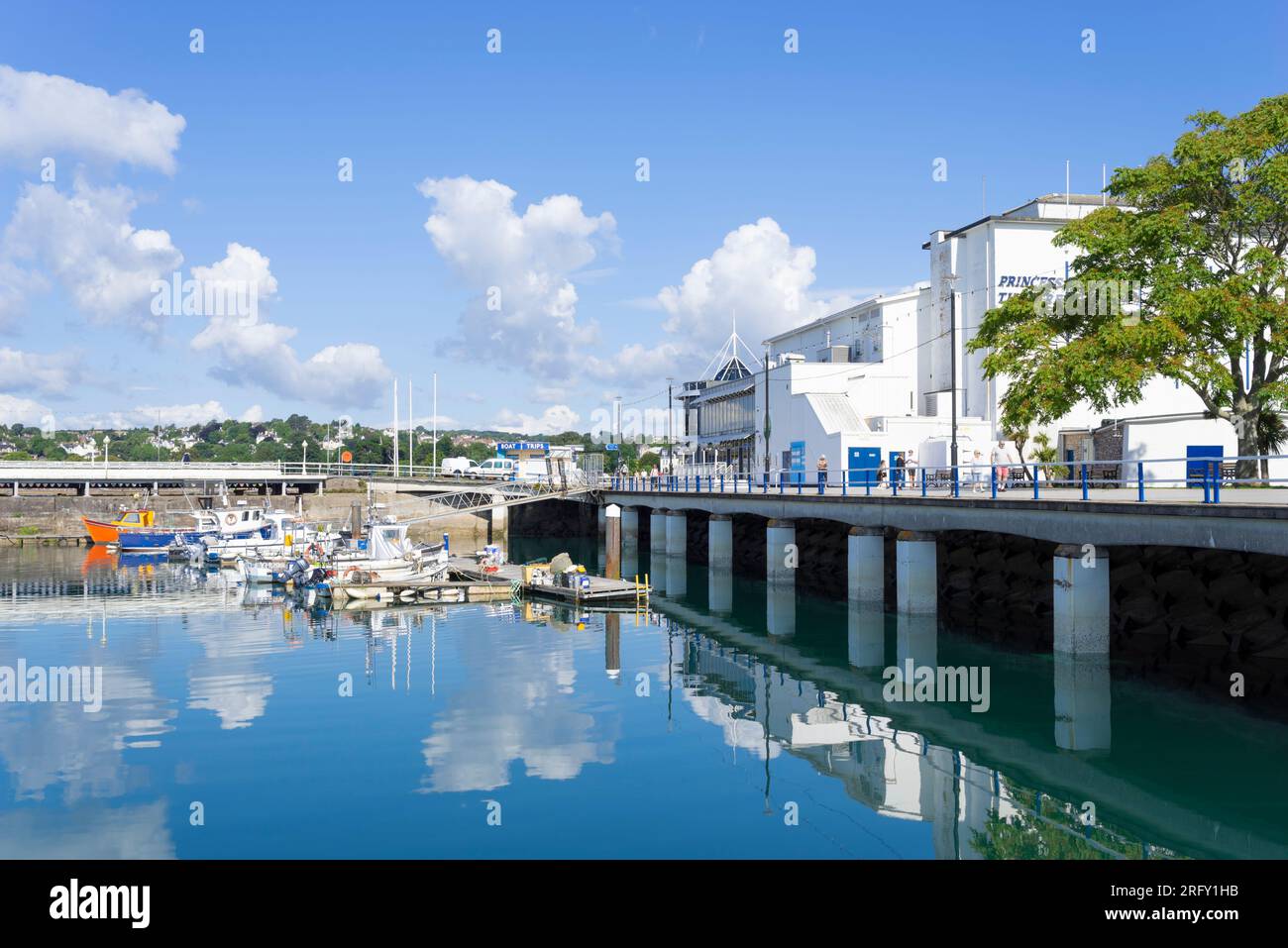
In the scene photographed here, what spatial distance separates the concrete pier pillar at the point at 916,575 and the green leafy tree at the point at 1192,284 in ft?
23.8

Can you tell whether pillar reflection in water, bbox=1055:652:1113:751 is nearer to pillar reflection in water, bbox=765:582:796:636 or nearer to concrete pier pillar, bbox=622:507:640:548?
pillar reflection in water, bbox=765:582:796:636

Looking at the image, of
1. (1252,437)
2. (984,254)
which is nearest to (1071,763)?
(1252,437)

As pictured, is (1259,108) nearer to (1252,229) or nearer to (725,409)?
(1252,229)

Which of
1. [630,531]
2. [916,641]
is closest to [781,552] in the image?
[916,641]

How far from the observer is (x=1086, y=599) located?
26.3 m

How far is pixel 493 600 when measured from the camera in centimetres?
4566

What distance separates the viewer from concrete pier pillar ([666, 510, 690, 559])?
61312 millimetres

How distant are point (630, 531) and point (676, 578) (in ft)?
56.8

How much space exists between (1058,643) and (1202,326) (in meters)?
15.5

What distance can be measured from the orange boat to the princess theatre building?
4832 cm

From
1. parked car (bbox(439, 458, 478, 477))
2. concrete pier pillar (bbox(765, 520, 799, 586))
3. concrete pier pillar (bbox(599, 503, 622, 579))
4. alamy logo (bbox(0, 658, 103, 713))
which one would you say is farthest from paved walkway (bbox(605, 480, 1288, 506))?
parked car (bbox(439, 458, 478, 477))

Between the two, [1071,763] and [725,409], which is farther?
[725,409]

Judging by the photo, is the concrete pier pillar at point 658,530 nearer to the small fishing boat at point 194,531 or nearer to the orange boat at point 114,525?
the small fishing boat at point 194,531
